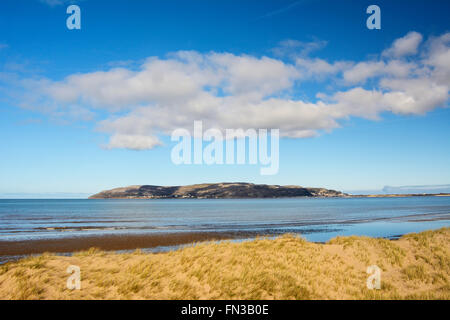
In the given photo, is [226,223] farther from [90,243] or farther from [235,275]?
[235,275]

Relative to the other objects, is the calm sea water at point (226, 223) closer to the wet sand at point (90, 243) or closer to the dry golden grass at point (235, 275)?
the wet sand at point (90, 243)

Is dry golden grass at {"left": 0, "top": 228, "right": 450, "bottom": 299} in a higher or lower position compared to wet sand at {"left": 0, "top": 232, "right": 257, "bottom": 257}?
higher

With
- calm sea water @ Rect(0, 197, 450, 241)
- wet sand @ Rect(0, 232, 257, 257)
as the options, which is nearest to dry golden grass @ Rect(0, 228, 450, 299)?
wet sand @ Rect(0, 232, 257, 257)

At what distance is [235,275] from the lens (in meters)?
11.6

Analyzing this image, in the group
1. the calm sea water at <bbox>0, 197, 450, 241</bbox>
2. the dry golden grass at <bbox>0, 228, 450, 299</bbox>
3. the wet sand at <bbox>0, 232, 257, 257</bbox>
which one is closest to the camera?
the dry golden grass at <bbox>0, 228, 450, 299</bbox>

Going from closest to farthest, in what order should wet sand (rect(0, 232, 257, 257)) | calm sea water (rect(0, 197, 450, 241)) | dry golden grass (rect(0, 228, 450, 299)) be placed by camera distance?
dry golden grass (rect(0, 228, 450, 299))
wet sand (rect(0, 232, 257, 257))
calm sea water (rect(0, 197, 450, 241))

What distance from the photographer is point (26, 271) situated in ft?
34.1

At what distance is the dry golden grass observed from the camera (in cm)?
974

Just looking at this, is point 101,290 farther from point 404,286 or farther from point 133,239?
point 133,239

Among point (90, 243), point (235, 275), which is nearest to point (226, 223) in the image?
point (90, 243)

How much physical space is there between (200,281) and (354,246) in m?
11.8

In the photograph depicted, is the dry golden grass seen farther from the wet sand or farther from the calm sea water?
the calm sea water

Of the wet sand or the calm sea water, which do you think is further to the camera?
the calm sea water
